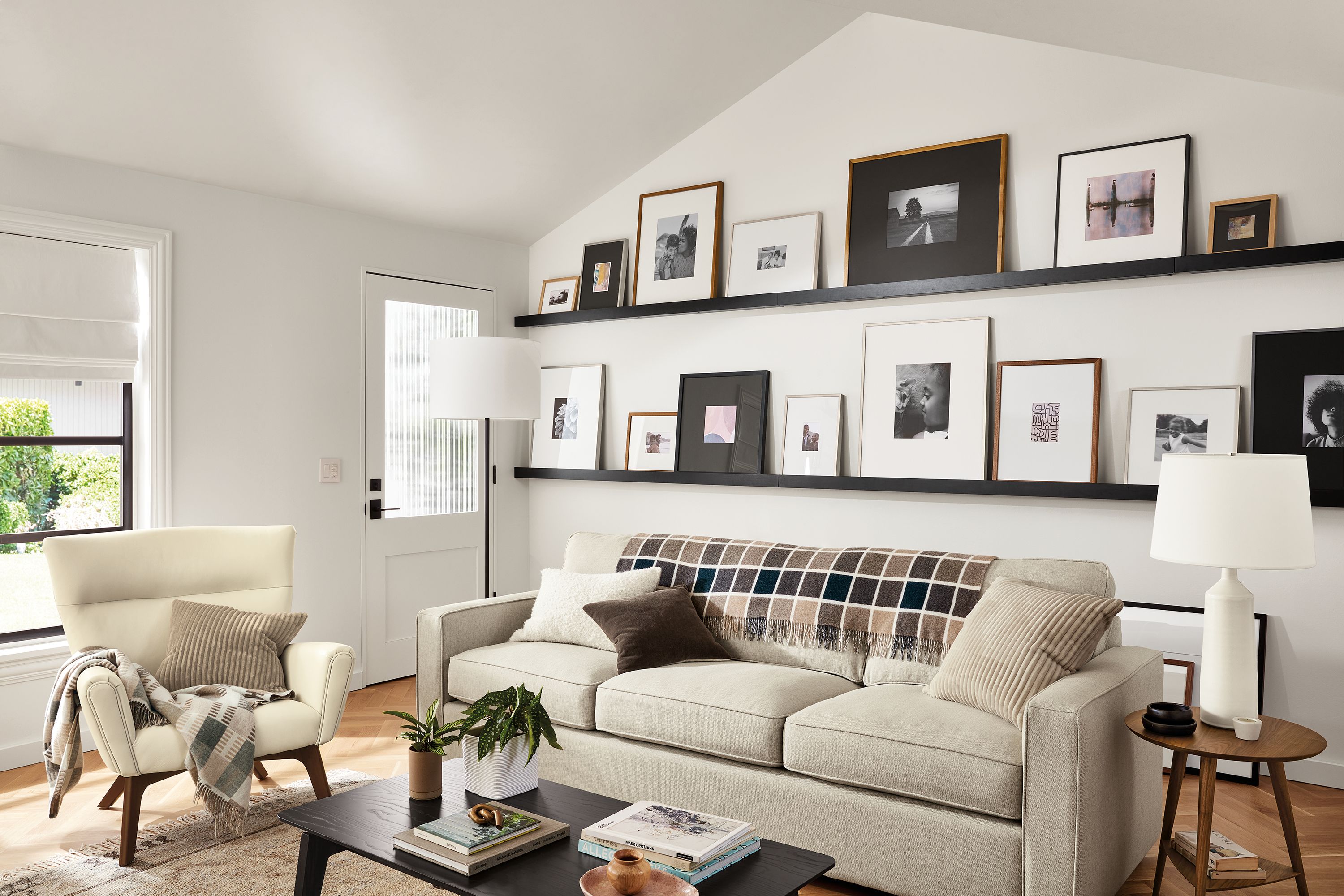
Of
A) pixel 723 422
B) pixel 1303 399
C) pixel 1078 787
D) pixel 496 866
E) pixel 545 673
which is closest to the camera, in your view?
pixel 496 866

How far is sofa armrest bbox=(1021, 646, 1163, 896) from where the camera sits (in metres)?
2.29

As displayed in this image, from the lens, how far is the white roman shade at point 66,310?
374 centimetres

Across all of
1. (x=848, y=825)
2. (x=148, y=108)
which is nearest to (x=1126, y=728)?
(x=848, y=825)

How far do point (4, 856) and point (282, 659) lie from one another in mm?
947

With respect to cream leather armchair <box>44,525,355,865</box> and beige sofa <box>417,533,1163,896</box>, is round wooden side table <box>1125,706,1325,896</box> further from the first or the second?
cream leather armchair <box>44,525,355,865</box>

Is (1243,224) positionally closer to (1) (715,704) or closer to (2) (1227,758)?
(2) (1227,758)

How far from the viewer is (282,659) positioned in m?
3.36

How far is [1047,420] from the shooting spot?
13.1 ft

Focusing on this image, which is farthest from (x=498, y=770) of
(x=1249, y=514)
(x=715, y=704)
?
(x=1249, y=514)

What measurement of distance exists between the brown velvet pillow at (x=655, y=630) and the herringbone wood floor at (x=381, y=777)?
0.89m

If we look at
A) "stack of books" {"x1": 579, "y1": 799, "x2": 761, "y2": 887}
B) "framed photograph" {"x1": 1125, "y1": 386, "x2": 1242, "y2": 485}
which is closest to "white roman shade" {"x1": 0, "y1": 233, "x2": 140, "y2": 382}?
"stack of books" {"x1": 579, "y1": 799, "x2": 761, "y2": 887}

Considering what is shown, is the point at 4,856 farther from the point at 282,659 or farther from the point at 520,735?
the point at 520,735

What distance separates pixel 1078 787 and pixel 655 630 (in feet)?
4.89

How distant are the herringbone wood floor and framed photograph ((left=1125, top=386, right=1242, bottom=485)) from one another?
1202 millimetres
